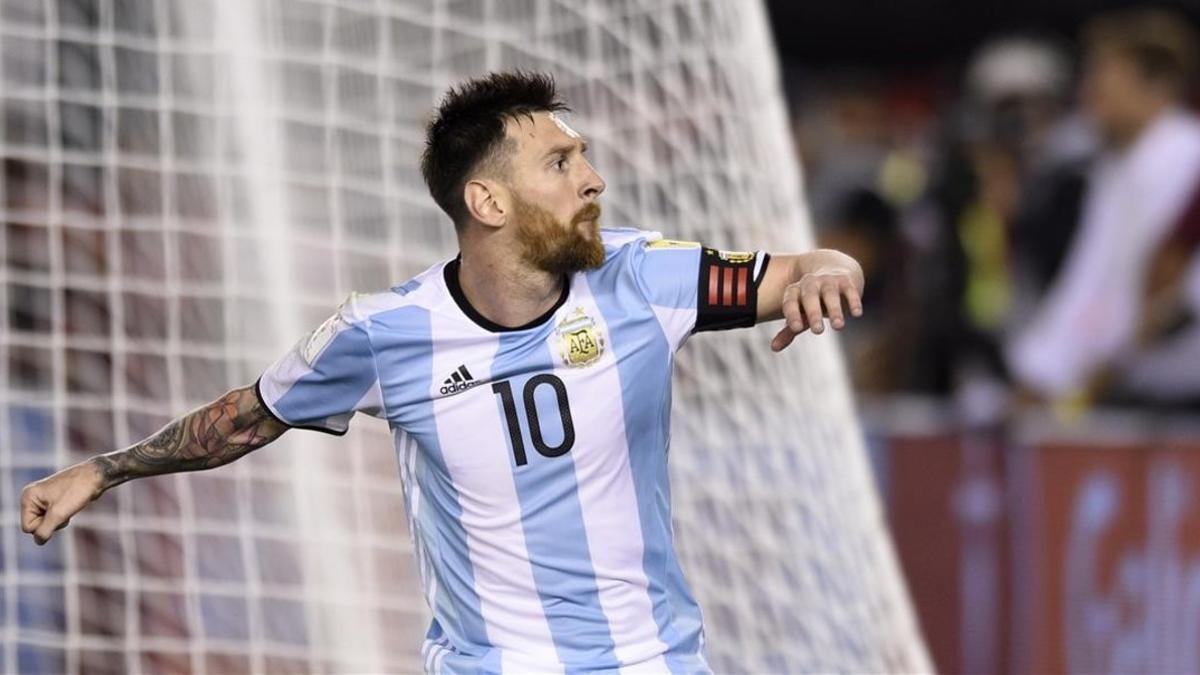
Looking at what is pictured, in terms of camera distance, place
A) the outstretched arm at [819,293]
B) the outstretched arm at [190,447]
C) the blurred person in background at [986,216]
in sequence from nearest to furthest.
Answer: the outstretched arm at [819,293] < the outstretched arm at [190,447] < the blurred person in background at [986,216]

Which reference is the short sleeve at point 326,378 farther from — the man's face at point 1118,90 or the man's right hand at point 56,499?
the man's face at point 1118,90

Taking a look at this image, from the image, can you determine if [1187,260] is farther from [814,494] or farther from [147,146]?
[147,146]

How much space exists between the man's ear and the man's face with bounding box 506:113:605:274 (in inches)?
1.1

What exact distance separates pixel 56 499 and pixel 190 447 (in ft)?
0.92

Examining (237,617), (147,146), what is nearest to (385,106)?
(147,146)

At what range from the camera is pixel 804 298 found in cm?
350

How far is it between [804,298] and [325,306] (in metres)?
2.93

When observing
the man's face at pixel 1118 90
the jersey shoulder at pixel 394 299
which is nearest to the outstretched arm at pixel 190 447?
the jersey shoulder at pixel 394 299

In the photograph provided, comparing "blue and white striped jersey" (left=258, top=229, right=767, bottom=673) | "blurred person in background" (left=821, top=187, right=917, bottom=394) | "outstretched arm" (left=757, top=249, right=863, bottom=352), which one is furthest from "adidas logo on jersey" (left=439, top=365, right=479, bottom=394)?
"blurred person in background" (left=821, top=187, right=917, bottom=394)

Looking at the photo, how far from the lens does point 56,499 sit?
3.93 metres

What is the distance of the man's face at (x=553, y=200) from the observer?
151 inches

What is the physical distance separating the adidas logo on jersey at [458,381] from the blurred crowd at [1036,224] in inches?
146

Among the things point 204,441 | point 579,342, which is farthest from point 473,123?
point 204,441

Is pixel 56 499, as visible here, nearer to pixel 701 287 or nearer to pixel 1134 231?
pixel 701 287
